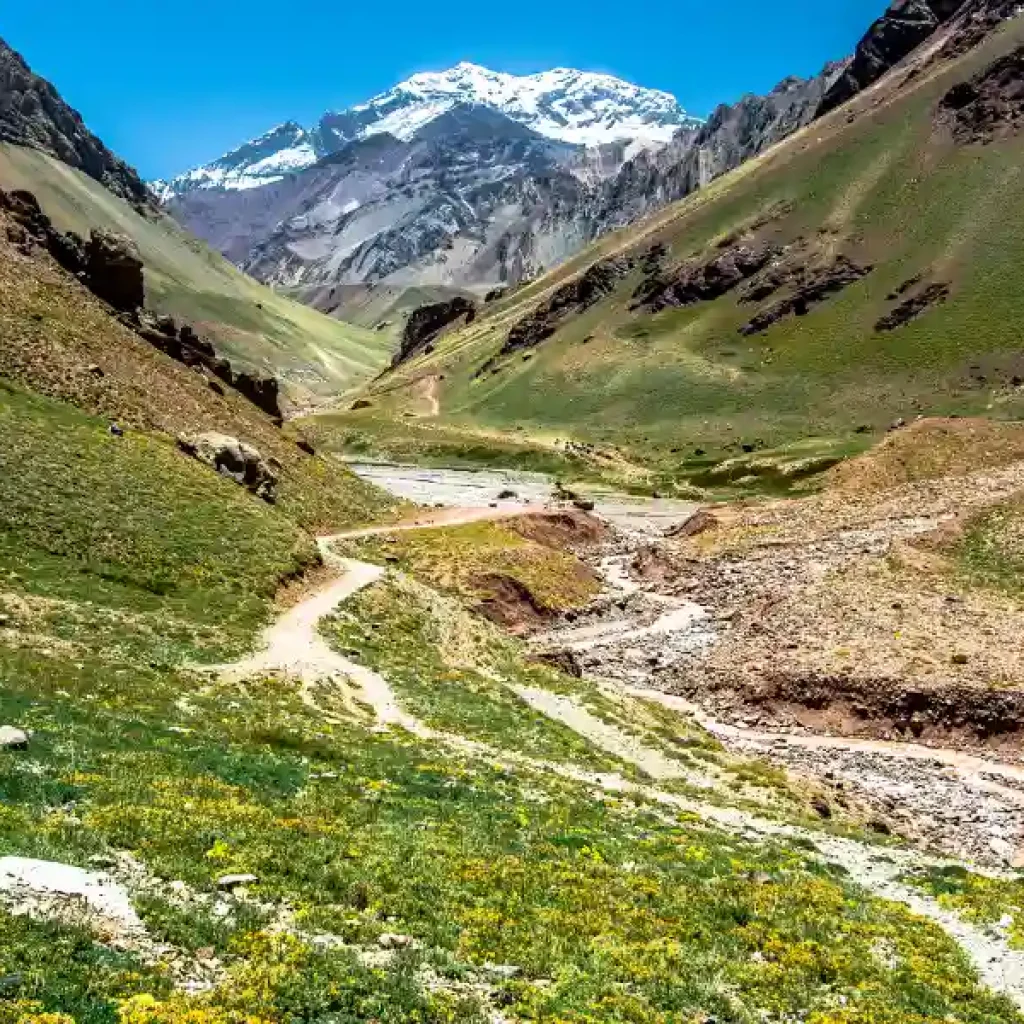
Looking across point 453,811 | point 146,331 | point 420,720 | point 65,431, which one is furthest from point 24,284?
point 453,811

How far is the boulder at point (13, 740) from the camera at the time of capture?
21672 millimetres

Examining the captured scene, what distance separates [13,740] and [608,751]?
23.1 metres

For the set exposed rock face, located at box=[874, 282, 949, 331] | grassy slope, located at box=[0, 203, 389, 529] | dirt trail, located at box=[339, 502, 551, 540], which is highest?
exposed rock face, located at box=[874, 282, 949, 331]

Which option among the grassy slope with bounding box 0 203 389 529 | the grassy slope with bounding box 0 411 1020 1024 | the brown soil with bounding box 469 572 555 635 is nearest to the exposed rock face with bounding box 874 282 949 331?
the grassy slope with bounding box 0 203 389 529

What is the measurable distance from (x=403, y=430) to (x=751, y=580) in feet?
430

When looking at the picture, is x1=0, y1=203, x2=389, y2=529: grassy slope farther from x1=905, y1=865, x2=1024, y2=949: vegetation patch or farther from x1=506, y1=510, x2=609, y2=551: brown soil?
x1=905, y1=865, x2=1024, y2=949: vegetation patch

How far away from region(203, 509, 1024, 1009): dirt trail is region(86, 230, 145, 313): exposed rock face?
4619 cm

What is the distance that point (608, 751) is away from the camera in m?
39.1

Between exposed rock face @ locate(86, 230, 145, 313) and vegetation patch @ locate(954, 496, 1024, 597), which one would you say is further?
exposed rock face @ locate(86, 230, 145, 313)

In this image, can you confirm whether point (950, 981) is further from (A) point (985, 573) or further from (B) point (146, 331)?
(B) point (146, 331)

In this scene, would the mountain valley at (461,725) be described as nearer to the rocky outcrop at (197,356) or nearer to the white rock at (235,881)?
the white rock at (235,881)

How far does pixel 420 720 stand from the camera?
1489 inches

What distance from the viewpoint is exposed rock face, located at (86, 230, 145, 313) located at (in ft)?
287

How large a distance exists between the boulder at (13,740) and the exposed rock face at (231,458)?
47.0 m
